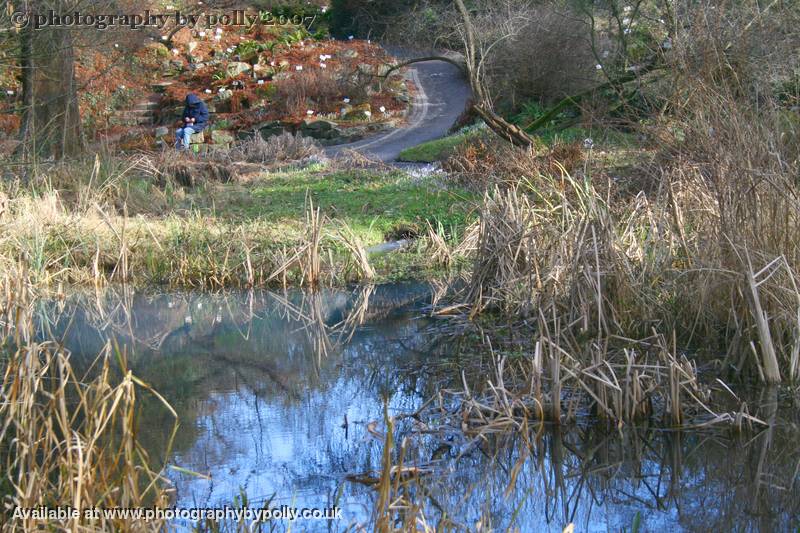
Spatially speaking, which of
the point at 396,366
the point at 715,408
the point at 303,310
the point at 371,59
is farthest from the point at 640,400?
the point at 371,59

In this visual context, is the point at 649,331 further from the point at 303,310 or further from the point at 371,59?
the point at 371,59

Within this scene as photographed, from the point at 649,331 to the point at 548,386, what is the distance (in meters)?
1.13

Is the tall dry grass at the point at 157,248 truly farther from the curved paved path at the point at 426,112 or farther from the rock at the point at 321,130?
the rock at the point at 321,130

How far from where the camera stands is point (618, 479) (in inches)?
181

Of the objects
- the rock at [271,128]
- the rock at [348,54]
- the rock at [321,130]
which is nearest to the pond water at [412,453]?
the rock at [321,130]

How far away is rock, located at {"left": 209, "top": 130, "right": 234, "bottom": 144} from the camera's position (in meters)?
21.3

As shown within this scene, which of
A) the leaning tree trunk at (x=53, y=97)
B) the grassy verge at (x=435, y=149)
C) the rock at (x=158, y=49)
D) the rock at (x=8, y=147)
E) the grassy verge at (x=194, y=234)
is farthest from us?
the rock at (x=158, y=49)

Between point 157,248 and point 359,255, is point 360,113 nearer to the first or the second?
point 157,248

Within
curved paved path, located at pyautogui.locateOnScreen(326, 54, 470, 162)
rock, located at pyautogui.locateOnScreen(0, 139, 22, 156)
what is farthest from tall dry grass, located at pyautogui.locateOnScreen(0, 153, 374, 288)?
curved paved path, located at pyautogui.locateOnScreen(326, 54, 470, 162)

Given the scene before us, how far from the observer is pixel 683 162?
6.80 m

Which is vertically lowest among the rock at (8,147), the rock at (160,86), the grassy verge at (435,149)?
the rock at (8,147)

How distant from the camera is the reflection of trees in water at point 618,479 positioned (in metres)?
4.14

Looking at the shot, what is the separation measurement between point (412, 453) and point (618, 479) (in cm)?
103

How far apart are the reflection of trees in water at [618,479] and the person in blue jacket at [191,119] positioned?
15255 millimetres
